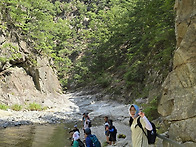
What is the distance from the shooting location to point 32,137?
38.7ft

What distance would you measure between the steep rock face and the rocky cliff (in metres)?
17.3

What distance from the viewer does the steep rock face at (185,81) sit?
6027mm

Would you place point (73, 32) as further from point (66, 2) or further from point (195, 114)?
point (195, 114)

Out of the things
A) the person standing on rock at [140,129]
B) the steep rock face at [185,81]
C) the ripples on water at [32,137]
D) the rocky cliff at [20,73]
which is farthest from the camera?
the rocky cliff at [20,73]

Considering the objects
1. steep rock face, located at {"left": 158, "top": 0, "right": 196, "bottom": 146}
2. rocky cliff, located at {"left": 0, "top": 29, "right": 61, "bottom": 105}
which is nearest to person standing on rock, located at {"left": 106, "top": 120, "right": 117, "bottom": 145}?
steep rock face, located at {"left": 158, "top": 0, "right": 196, "bottom": 146}

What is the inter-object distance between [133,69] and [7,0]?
17195 millimetres

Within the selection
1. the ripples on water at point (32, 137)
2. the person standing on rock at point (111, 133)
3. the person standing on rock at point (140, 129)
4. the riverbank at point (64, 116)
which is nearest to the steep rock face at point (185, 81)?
the person standing on rock at point (140, 129)

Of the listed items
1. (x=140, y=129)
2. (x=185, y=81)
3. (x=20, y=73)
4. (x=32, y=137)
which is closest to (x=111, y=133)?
(x=185, y=81)

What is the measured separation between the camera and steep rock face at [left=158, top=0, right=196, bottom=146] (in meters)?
6.03

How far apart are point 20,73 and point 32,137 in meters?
13.3

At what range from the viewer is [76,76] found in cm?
4078

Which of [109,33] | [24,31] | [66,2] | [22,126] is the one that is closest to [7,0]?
[24,31]

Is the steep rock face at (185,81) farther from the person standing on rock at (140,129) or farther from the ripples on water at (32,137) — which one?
the ripples on water at (32,137)

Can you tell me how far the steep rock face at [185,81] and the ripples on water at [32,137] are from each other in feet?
21.4
